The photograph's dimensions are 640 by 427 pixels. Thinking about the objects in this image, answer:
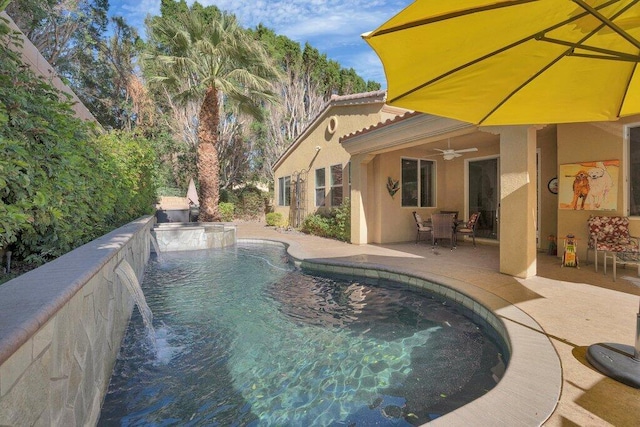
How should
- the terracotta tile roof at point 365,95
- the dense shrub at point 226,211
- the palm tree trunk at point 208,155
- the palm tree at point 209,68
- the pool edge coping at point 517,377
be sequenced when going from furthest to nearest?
the dense shrub at point 226,211, the palm tree trunk at point 208,155, the palm tree at point 209,68, the terracotta tile roof at point 365,95, the pool edge coping at point 517,377

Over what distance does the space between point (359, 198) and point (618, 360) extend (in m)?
7.33

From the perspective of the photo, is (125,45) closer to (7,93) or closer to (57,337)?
(7,93)

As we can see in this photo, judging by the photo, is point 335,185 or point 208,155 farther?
point 208,155

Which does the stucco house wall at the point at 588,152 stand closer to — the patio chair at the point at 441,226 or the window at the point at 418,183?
the patio chair at the point at 441,226

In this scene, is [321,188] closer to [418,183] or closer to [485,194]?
[418,183]

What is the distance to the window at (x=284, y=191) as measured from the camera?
17.1m

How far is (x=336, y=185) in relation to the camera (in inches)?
498

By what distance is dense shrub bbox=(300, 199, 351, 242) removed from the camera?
10.8 m

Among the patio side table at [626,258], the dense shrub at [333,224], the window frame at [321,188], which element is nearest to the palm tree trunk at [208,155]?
the dense shrub at [333,224]

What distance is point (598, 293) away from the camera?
4.59m

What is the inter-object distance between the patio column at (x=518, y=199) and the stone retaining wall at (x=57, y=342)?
6.13 m

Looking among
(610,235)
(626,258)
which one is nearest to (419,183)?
(610,235)

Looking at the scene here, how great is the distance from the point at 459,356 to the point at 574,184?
5.53 meters

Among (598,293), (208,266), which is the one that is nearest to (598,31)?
(598,293)
